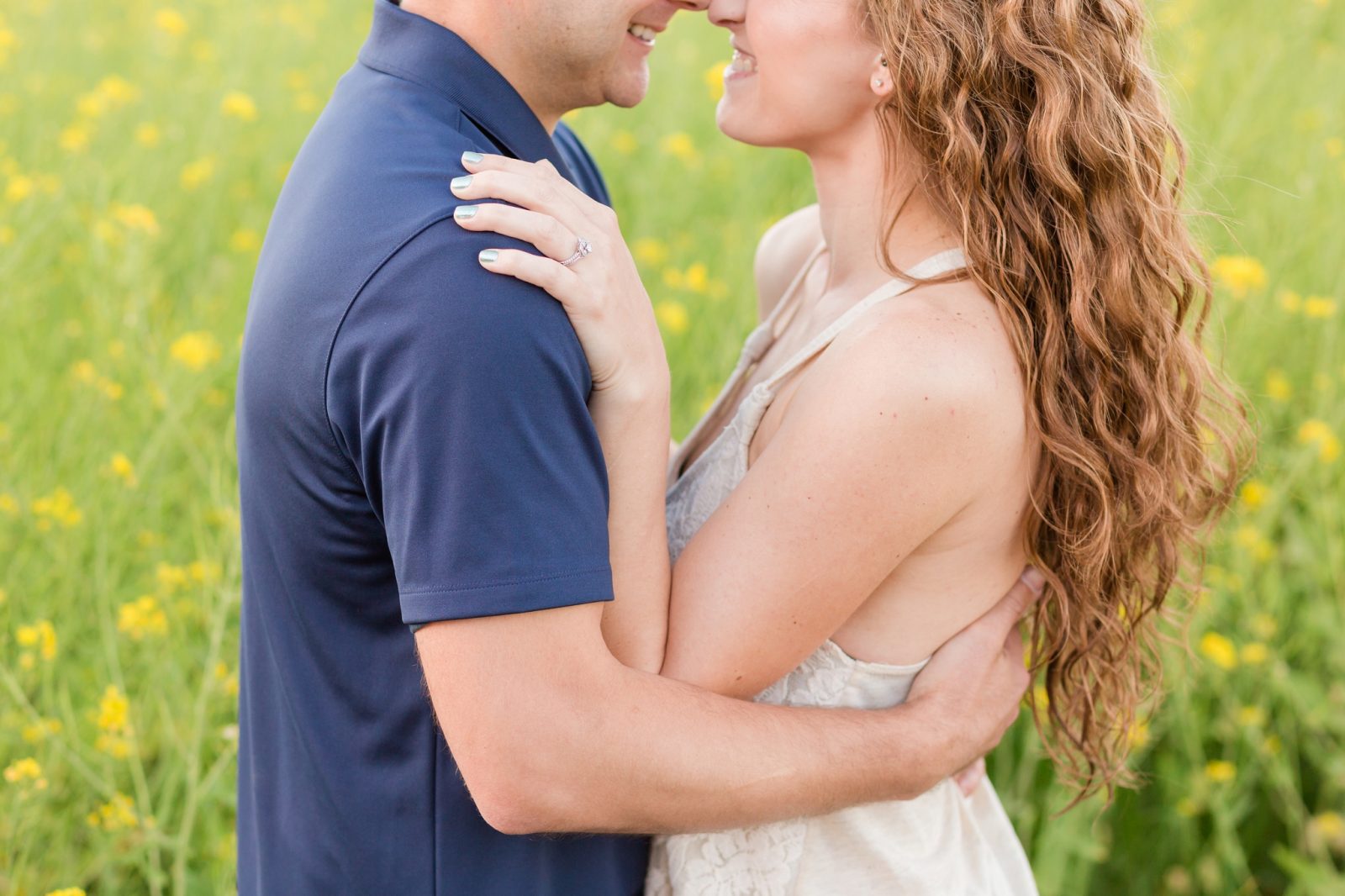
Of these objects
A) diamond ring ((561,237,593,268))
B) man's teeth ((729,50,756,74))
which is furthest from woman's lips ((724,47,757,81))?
diamond ring ((561,237,593,268))

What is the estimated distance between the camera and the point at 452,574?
99cm

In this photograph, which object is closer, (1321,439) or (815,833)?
(815,833)

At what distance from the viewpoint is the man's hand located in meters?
1.41

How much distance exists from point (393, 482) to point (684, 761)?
39 centimetres

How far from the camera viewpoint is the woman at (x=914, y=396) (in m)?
1.22

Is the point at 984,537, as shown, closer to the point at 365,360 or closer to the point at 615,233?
the point at 615,233

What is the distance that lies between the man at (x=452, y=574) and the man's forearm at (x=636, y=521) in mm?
62

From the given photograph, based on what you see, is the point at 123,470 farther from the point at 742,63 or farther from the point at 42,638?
the point at 742,63

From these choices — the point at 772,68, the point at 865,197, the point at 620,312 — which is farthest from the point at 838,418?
the point at 772,68

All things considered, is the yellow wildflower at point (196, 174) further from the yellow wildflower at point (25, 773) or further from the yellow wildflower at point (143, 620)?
the yellow wildflower at point (25, 773)

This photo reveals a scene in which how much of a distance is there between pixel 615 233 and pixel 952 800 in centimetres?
91

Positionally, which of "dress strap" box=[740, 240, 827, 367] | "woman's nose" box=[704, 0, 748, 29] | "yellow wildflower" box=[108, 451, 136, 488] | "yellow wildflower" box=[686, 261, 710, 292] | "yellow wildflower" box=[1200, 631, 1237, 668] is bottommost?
"yellow wildflower" box=[1200, 631, 1237, 668]


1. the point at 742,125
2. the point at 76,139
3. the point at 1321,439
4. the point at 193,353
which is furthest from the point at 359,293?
the point at 76,139

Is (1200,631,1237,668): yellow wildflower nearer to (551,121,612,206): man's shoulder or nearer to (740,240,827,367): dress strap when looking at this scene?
(740,240,827,367): dress strap
